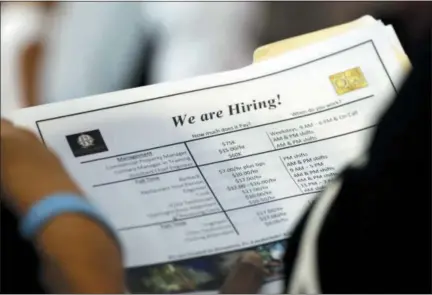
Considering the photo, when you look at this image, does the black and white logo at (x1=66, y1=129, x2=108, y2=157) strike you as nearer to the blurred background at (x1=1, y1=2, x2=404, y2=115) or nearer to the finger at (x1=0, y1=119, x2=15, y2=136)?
the finger at (x1=0, y1=119, x2=15, y2=136)

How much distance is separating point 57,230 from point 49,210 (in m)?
0.01

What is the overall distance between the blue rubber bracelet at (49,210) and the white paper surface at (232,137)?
3cm

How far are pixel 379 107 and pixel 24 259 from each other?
225 mm

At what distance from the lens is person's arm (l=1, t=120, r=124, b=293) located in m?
0.41

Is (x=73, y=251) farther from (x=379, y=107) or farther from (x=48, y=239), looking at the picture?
(x=379, y=107)

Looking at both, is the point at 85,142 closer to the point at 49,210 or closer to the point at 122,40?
the point at 49,210

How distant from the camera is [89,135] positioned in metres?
0.46

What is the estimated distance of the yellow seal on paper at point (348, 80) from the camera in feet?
1.51

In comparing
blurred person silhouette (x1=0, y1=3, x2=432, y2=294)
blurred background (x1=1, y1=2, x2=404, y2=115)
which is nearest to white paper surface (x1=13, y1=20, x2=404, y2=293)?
blurred person silhouette (x1=0, y1=3, x2=432, y2=294)

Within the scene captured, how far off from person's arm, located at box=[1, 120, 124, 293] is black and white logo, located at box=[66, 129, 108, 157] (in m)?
0.01

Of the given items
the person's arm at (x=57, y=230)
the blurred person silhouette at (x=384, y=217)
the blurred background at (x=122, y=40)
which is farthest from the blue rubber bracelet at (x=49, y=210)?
the blurred background at (x=122, y=40)

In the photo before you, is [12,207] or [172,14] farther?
[172,14]

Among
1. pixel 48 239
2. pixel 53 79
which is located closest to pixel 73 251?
pixel 48 239

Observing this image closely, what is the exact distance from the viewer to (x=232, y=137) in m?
0.47
